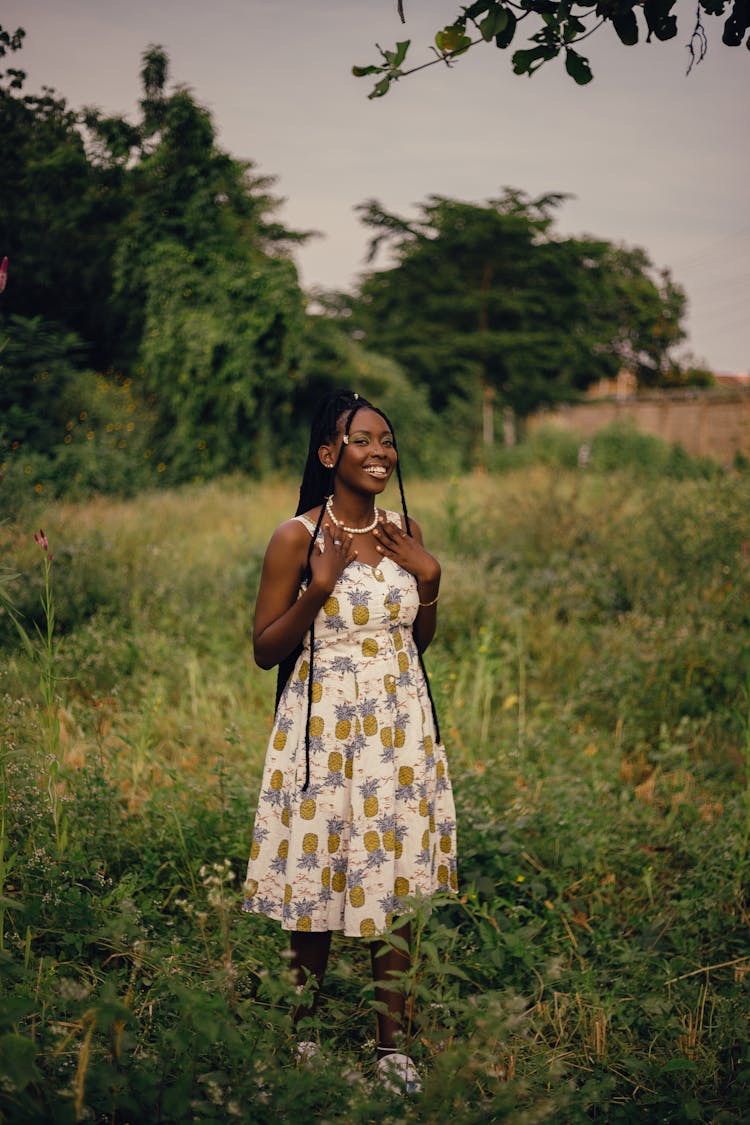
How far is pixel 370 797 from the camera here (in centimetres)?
241

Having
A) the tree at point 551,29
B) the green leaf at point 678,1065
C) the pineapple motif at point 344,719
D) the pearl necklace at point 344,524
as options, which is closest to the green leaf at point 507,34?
the tree at point 551,29

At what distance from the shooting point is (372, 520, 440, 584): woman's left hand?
254 cm

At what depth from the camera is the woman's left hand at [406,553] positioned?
2535mm

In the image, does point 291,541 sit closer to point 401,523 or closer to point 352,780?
point 401,523

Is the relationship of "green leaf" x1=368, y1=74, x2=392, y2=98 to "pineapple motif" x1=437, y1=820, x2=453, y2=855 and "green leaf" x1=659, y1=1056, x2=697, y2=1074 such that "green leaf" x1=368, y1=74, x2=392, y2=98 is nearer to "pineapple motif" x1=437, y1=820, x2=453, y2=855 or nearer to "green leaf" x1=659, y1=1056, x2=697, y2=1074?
"pineapple motif" x1=437, y1=820, x2=453, y2=855

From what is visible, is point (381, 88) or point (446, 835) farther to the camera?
point (446, 835)

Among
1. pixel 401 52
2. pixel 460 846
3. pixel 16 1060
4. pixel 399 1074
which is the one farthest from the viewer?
pixel 460 846

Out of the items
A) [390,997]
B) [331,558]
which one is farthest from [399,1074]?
[331,558]

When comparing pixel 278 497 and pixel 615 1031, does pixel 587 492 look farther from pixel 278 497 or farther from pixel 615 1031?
pixel 615 1031

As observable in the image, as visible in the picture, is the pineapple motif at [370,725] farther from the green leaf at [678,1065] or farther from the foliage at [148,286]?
the foliage at [148,286]

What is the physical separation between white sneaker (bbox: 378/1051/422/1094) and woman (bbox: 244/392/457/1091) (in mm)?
133

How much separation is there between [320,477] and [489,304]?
23997 millimetres

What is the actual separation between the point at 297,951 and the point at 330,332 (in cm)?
1322

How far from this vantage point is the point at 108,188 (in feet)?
22.4
